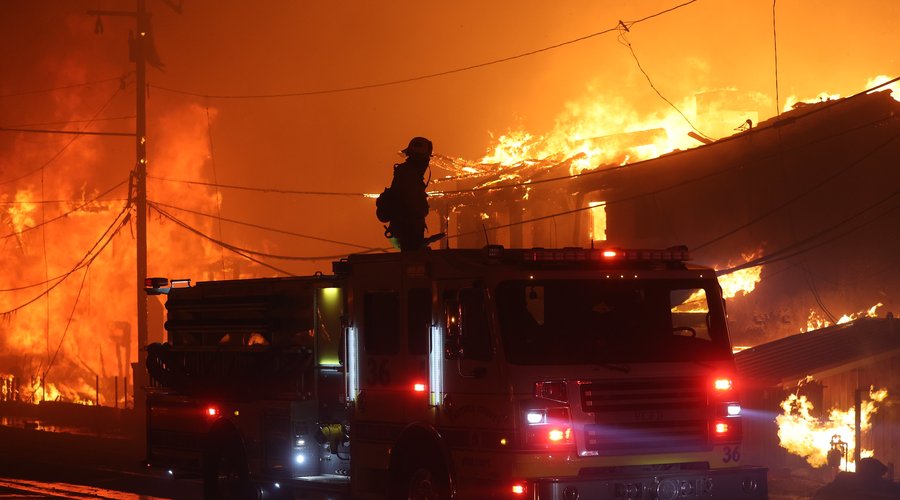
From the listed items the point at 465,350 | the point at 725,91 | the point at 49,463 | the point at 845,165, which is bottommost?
the point at 49,463

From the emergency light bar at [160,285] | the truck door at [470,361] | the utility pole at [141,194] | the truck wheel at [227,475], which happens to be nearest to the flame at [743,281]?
the utility pole at [141,194]

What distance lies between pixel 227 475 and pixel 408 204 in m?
4.12

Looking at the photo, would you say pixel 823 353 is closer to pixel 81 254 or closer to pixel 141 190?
pixel 141 190

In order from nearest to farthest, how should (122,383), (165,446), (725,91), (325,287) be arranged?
1. (325,287)
2. (165,446)
3. (725,91)
4. (122,383)

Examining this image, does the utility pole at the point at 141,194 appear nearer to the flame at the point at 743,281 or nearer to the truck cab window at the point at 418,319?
the flame at the point at 743,281

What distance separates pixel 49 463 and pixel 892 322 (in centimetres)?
1916

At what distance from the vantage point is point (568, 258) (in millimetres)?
10594

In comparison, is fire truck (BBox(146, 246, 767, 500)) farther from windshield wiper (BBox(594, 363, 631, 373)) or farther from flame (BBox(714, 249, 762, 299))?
flame (BBox(714, 249, 762, 299))

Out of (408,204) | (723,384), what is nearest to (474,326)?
(723,384)

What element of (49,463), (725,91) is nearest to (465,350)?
(49,463)

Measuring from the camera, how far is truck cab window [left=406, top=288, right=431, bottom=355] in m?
10.9

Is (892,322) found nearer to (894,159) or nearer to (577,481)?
(894,159)

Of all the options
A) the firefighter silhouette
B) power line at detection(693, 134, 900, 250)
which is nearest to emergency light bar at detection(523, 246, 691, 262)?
the firefighter silhouette

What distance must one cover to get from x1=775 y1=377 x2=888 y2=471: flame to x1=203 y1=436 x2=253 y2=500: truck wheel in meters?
15.4
